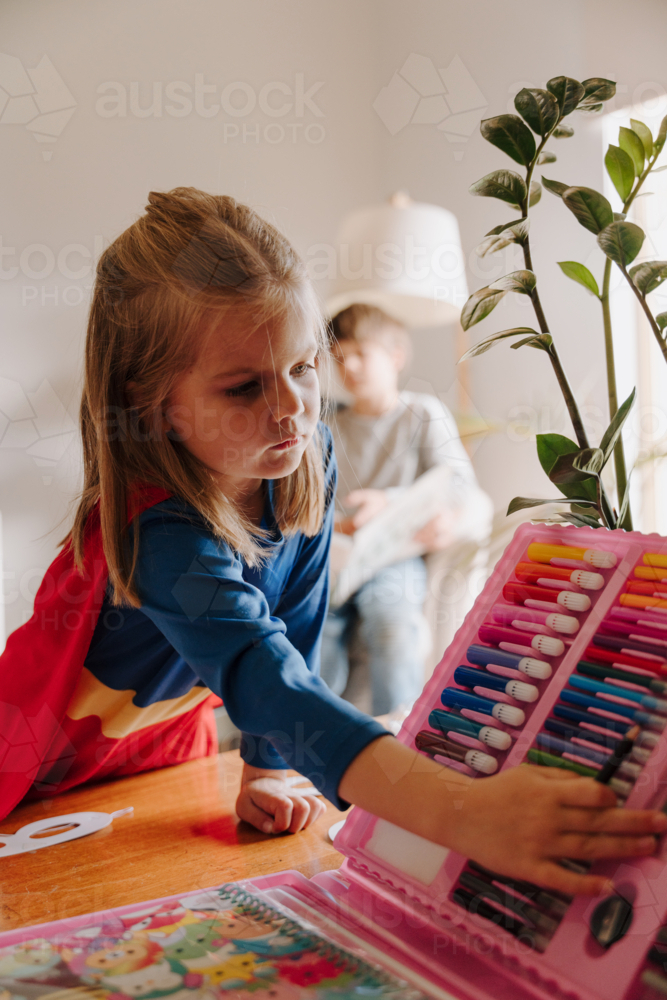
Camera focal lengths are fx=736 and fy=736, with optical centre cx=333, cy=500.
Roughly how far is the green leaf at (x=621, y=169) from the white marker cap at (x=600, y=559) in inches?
9.1

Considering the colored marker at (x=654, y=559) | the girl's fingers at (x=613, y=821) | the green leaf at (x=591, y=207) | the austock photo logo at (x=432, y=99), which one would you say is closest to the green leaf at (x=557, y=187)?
the green leaf at (x=591, y=207)

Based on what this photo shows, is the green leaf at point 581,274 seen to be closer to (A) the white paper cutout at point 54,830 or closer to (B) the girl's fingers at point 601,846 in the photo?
(B) the girl's fingers at point 601,846

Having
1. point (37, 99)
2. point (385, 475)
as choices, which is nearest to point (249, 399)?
point (37, 99)

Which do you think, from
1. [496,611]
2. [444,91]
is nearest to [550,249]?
[444,91]

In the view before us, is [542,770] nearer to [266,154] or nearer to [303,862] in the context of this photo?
[303,862]

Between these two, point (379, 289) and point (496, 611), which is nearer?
point (496, 611)

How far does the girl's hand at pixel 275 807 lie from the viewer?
1.31 ft

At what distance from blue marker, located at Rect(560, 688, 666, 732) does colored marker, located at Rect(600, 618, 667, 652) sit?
0.09 ft

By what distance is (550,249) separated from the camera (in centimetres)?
104

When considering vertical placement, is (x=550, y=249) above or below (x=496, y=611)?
above

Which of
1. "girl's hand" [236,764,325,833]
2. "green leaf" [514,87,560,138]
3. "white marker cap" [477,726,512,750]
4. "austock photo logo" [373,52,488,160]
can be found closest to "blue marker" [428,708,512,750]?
"white marker cap" [477,726,512,750]

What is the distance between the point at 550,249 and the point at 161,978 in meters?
1.01

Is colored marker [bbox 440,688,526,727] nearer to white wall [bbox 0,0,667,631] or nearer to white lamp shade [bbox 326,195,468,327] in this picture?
white wall [bbox 0,0,667,631]

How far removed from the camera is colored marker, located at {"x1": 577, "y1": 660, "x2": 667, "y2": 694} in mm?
262
